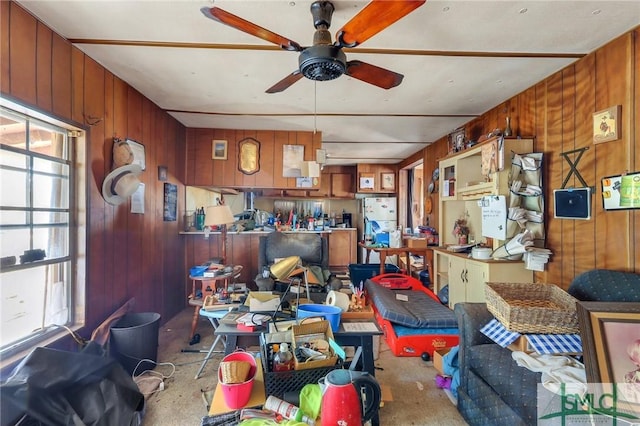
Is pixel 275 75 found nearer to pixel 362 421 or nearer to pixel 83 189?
pixel 83 189

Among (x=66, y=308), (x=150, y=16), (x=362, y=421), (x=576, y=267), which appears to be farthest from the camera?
(x=576, y=267)

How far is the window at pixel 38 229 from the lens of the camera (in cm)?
165

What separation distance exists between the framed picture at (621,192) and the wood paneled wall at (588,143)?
0.04 metres

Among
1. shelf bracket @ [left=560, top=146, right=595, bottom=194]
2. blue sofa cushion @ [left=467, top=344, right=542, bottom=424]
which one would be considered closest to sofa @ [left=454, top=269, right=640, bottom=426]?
blue sofa cushion @ [left=467, top=344, right=542, bottom=424]

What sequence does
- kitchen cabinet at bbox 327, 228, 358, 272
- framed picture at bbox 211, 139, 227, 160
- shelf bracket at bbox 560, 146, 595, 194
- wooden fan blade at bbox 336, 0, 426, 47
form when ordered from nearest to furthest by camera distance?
wooden fan blade at bbox 336, 0, 426, 47 < shelf bracket at bbox 560, 146, 595, 194 < framed picture at bbox 211, 139, 227, 160 < kitchen cabinet at bbox 327, 228, 358, 272

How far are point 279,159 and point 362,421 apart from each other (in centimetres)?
358

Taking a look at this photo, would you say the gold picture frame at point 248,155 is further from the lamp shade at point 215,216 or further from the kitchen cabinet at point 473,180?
the kitchen cabinet at point 473,180

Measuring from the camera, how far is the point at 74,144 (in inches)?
83.4

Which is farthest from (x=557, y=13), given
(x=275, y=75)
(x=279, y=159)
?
(x=279, y=159)

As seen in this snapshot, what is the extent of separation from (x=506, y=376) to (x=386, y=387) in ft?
2.72

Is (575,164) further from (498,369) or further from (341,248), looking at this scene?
(341,248)

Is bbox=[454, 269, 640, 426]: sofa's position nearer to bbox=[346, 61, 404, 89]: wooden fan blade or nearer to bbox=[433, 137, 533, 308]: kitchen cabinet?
bbox=[433, 137, 533, 308]: kitchen cabinet

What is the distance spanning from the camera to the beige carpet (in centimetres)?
181

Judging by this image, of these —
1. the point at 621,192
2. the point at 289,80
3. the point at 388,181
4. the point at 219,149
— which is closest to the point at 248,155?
the point at 219,149
